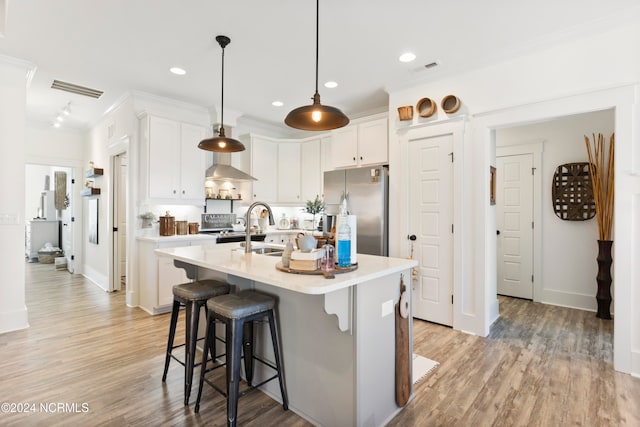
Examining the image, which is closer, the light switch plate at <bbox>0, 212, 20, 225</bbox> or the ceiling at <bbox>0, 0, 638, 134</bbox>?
the ceiling at <bbox>0, 0, 638, 134</bbox>

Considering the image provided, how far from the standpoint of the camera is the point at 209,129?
4914mm

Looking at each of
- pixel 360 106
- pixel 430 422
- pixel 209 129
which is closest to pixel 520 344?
pixel 430 422

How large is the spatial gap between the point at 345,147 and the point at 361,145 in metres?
0.28

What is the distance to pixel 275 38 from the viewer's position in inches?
113

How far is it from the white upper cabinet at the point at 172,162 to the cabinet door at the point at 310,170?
69.5 inches

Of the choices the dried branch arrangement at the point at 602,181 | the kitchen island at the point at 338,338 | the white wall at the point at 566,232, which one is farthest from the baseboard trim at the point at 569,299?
the kitchen island at the point at 338,338

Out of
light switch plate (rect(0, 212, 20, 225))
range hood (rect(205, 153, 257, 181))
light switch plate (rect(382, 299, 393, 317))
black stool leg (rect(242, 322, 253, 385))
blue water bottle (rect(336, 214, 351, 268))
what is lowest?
black stool leg (rect(242, 322, 253, 385))

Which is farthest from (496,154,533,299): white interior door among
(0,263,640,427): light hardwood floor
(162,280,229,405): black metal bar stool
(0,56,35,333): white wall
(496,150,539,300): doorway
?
(0,56,35,333): white wall

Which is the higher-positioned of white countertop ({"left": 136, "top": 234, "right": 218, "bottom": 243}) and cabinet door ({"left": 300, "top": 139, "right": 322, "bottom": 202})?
cabinet door ({"left": 300, "top": 139, "right": 322, "bottom": 202})

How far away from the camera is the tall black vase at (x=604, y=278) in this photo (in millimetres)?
3738

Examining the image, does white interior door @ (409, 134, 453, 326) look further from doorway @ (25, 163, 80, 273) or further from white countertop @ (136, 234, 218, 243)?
doorway @ (25, 163, 80, 273)

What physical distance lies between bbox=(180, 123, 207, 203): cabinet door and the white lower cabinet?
0.80 metres

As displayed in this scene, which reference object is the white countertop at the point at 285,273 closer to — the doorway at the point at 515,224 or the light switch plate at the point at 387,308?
the light switch plate at the point at 387,308

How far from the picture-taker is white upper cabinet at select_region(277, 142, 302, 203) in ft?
19.0
